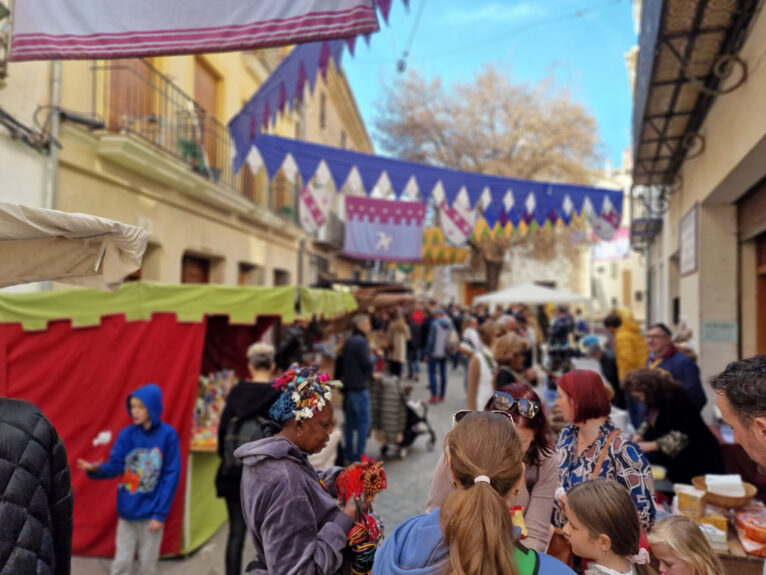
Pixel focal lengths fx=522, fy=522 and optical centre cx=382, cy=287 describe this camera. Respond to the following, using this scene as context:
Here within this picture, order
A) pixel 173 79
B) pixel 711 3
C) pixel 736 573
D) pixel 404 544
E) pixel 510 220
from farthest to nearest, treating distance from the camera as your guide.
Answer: pixel 510 220 → pixel 173 79 → pixel 711 3 → pixel 736 573 → pixel 404 544

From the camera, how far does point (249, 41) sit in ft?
9.36

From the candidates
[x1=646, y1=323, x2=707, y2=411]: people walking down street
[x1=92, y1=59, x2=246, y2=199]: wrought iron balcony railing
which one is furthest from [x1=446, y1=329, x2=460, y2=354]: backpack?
[x1=646, y1=323, x2=707, y2=411]: people walking down street

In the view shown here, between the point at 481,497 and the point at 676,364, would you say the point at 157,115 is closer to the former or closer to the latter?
the point at 676,364

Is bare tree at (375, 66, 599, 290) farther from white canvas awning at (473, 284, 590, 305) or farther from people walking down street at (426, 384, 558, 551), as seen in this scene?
people walking down street at (426, 384, 558, 551)

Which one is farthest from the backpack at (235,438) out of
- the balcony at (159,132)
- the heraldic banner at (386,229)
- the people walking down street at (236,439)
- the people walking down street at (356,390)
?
the heraldic banner at (386,229)

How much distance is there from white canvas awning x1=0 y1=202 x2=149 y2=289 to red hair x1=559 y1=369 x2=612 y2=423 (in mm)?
2233

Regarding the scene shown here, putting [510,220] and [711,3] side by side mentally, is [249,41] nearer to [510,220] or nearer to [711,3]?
[711,3]

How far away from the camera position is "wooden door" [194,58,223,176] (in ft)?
32.6

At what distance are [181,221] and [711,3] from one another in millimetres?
7667

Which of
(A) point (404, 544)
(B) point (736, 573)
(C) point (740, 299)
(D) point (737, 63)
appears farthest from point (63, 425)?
(C) point (740, 299)

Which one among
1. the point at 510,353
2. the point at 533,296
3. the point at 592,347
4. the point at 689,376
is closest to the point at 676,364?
the point at 689,376

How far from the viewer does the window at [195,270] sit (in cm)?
971

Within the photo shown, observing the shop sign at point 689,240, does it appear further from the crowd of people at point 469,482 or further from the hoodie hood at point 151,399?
the hoodie hood at point 151,399

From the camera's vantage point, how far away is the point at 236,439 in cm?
373
